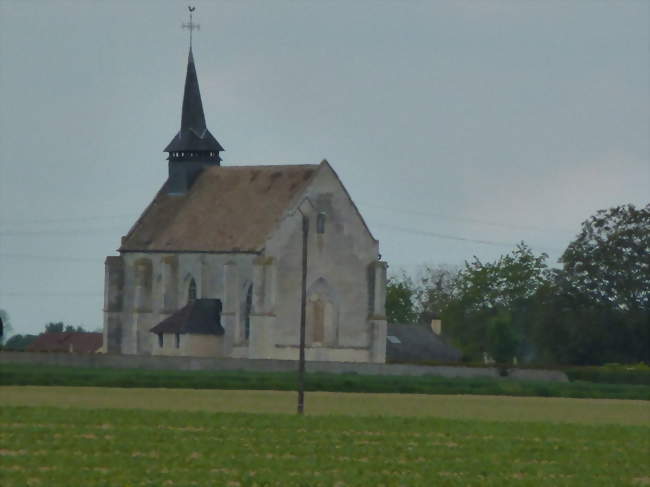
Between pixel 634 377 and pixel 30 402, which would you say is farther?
pixel 634 377

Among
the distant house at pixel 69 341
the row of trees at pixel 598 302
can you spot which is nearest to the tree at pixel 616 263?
the row of trees at pixel 598 302

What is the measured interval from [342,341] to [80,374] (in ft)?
99.4

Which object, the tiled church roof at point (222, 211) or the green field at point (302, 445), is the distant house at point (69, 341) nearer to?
the tiled church roof at point (222, 211)

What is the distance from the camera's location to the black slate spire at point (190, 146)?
11669cm

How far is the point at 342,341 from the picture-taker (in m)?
109

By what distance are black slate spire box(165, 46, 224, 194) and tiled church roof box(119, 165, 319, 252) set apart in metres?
0.68

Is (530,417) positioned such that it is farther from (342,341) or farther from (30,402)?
(342,341)

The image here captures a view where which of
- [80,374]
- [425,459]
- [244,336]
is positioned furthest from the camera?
[244,336]

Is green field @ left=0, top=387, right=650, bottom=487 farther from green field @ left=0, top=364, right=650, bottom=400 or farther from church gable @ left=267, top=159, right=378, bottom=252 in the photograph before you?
church gable @ left=267, top=159, right=378, bottom=252

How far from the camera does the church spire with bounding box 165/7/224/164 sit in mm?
116938

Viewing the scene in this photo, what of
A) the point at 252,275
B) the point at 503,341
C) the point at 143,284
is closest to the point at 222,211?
the point at 143,284

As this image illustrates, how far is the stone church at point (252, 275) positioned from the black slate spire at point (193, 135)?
2575 millimetres

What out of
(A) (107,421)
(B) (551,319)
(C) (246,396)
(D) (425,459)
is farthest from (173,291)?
(D) (425,459)

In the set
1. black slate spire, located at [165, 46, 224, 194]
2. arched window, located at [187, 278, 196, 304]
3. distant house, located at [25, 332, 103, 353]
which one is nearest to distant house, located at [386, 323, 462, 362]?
black slate spire, located at [165, 46, 224, 194]
